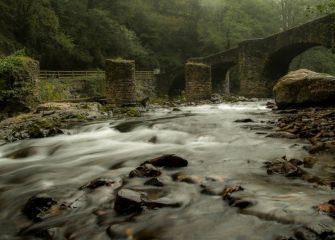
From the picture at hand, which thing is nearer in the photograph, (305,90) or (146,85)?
(305,90)

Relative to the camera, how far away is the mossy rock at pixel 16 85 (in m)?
13.6

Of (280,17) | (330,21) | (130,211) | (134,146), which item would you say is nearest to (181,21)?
(280,17)

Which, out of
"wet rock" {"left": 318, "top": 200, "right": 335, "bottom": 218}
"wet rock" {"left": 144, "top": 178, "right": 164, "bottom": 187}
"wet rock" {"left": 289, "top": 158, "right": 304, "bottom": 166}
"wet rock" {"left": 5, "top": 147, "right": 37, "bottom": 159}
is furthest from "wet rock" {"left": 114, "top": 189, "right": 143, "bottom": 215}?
"wet rock" {"left": 5, "top": 147, "right": 37, "bottom": 159}

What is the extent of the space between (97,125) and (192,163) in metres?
5.63

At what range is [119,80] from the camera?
18.0 meters

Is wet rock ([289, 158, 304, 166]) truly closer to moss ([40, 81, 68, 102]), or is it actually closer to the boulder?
the boulder

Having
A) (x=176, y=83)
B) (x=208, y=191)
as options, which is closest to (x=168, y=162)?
(x=208, y=191)

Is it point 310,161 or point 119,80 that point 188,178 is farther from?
point 119,80

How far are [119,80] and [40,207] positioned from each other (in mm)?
14407

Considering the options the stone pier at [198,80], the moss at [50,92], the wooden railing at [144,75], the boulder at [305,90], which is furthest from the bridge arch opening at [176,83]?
the boulder at [305,90]

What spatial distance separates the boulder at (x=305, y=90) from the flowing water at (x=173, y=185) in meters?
4.56

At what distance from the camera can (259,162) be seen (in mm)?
5145

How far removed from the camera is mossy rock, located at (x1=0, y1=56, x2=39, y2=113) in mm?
13570

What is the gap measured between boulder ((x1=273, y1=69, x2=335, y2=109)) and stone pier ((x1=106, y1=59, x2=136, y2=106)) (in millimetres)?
7197
